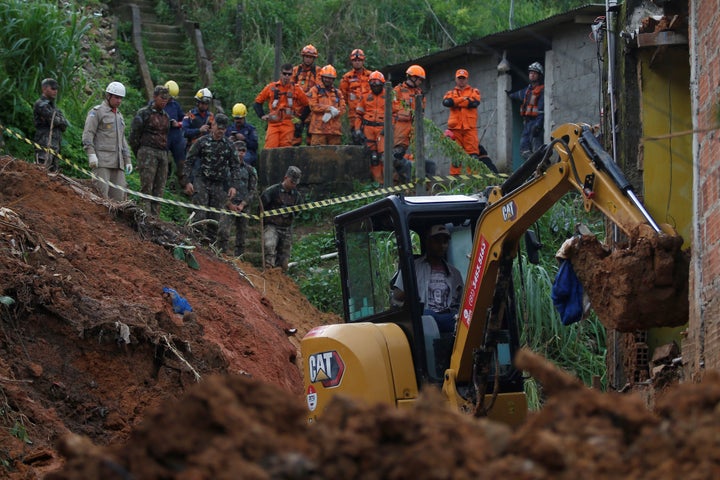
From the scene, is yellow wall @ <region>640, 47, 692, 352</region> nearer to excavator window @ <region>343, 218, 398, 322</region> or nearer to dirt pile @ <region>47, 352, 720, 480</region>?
excavator window @ <region>343, 218, 398, 322</region>

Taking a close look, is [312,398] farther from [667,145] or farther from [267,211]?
[267,211]

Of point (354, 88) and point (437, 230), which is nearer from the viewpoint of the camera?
point (437, 230)

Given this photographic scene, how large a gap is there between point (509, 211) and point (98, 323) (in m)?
4.85

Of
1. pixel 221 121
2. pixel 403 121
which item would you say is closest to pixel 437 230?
pixel 221 121

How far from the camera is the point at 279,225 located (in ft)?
55.6

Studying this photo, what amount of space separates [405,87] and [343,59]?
7.67 m

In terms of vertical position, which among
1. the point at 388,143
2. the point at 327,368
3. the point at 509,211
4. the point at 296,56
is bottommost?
the point at 327,368

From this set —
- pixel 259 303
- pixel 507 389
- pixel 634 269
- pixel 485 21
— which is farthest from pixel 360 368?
pixel 485 21

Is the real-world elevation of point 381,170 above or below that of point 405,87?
below

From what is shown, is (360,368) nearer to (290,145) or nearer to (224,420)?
(224,420)

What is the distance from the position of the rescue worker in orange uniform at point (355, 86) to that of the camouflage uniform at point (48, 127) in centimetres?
630

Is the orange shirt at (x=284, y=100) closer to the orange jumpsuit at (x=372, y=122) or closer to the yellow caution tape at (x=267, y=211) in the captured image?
the orange jumpsuit at (x=372, y=122)

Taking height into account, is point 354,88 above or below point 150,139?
above

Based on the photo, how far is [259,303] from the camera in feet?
48.8
